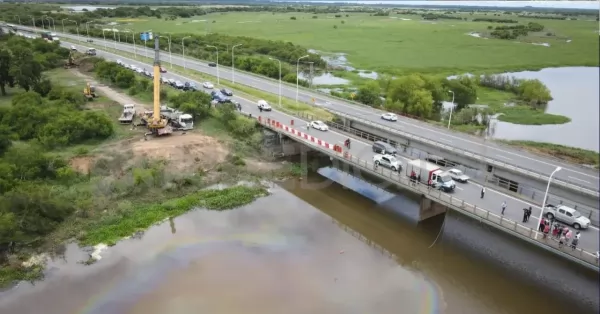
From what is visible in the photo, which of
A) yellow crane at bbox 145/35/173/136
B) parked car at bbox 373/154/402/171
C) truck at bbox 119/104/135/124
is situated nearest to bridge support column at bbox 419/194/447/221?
parked car at bbox 373/154/402/171

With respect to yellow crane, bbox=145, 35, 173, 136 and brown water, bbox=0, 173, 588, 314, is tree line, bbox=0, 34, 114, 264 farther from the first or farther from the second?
yellow crane, bbox=145, 35, 173, 136

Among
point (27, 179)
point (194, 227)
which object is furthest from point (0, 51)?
point (194, 227)

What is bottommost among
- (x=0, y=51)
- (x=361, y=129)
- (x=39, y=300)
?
(x=39, y=300)

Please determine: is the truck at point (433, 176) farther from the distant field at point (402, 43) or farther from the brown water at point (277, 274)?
the distant field at point (402, 43)

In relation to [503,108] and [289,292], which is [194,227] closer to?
[289,292]

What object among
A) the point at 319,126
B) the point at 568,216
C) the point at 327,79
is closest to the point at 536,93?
the point at 327,79

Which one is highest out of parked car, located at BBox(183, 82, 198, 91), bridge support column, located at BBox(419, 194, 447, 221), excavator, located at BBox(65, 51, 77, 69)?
parked car, located at BBox(183, 82, 198, 91)
